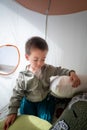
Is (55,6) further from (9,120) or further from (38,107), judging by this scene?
(9,120)

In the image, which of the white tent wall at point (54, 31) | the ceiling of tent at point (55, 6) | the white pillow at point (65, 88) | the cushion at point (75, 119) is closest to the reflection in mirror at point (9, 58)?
the white tent wall at point (54, 31)

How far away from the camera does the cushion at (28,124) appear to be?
84 centimetres

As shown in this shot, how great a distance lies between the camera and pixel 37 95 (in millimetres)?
1029

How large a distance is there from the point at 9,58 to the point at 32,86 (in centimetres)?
41

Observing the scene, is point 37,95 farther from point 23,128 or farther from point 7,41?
point 7,41

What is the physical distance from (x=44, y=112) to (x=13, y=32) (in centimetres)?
58

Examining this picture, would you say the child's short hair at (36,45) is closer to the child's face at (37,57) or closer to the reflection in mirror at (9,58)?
the child's face at (37,57)

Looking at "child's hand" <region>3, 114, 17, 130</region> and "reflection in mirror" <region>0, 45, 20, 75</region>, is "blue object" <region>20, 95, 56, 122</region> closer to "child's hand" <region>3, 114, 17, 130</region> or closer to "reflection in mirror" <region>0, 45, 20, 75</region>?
"child's hand" <region>3, 114, 17, 130</region>

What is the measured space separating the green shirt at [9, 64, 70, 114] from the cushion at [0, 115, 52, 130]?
4.1 inches

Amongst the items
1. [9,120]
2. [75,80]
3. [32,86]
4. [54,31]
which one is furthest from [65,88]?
[54,31]

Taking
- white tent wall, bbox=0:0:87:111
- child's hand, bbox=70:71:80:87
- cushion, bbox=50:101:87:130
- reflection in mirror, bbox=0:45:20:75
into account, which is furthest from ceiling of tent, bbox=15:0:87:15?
cushion, bbox=50:101:87:130

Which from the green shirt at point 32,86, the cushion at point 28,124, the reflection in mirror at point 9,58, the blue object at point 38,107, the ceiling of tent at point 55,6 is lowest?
the cushion at point 28,124

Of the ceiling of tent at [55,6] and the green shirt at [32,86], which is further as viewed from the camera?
the ceiling of tent at [55,6]

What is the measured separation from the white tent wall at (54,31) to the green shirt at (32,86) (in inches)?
9.6
